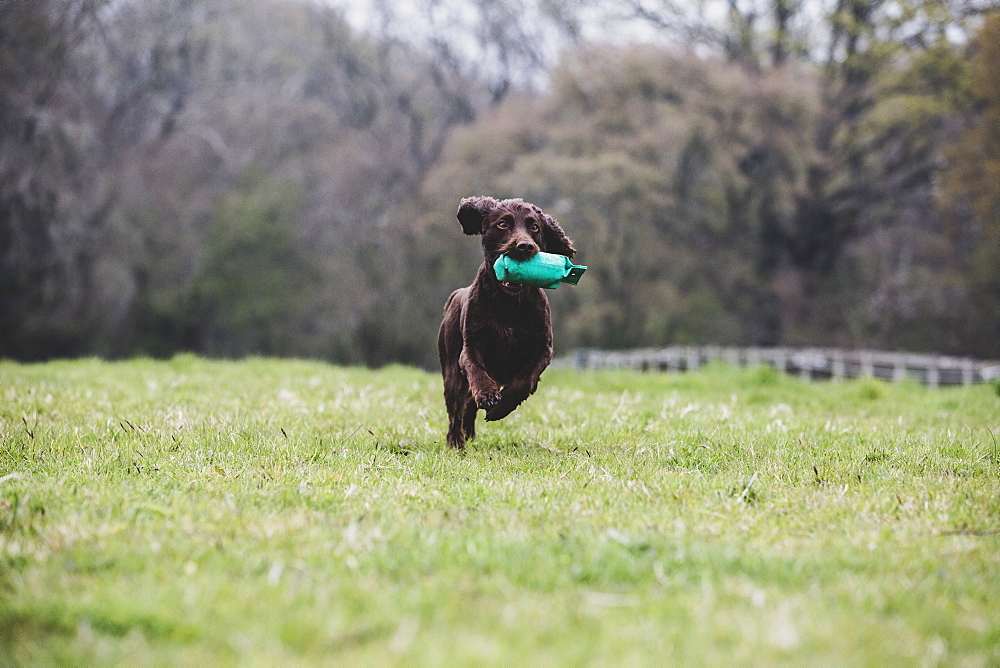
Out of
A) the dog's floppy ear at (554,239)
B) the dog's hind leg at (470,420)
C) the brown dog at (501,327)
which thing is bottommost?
the dog's hind leg at (470,420)

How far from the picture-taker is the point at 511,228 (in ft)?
20.0

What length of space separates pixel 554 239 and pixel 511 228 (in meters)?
0.59

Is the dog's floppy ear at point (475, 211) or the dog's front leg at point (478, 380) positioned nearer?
the dog's front leg at point (478, 380)

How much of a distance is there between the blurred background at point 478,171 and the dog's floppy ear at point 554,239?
21.3 meters

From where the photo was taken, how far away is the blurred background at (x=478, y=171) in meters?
27.6

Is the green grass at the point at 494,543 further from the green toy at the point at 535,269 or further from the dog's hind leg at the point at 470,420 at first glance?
the green toy at the point at 535,269

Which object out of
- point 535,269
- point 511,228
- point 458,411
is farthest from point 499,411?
point 511,228

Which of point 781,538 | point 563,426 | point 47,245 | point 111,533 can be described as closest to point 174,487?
point 111,533

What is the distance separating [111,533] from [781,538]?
2675 mm

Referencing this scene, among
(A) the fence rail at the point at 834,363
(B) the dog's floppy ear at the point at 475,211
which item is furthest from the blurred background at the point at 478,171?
(B) the dog's floppy ear at the point at 475,211

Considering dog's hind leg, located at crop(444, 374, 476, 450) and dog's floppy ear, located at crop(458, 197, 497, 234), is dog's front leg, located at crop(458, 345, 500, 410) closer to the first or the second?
dog's hind leg, located at crop(444, 374, 476, 450)

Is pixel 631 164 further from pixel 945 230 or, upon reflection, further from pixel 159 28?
pixel 159 28

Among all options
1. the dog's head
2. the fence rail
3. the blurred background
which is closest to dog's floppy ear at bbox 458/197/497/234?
the dog's head

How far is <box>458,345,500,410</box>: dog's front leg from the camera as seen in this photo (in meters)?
5.54
